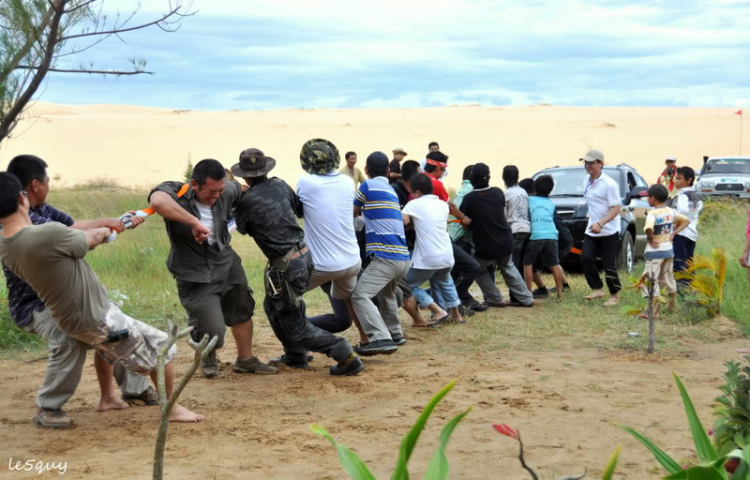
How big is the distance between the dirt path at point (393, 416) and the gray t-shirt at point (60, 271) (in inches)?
31.4

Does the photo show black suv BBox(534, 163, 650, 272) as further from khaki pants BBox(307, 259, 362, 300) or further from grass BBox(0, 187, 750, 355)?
khaki pants BBox(307, 259, 362, 300)

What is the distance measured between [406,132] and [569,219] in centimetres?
4004

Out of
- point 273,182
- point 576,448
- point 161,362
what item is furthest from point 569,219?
point 161,362

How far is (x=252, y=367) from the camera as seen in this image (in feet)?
23.2

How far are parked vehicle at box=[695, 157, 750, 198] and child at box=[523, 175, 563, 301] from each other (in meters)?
12.1

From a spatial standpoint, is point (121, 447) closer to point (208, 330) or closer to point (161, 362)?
point (208, 330)

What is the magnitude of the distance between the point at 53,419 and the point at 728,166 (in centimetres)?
2095

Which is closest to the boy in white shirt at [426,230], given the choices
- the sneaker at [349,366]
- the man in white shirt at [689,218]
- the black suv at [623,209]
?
the sneaker at [349,366]

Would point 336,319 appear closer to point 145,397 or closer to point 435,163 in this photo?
point 145,397

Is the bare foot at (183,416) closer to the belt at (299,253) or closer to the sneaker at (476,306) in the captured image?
the belt at (299,253)

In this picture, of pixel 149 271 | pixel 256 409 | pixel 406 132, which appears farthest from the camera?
pixel 406 132

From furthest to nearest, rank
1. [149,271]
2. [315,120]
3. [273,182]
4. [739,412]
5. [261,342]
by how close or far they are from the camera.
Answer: [315,120] < [149,271] < [261,342] < [273,182] < [739,412]

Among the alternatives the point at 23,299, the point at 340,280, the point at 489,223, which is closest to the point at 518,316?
the point at 489,223

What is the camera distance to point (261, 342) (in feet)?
27.9
